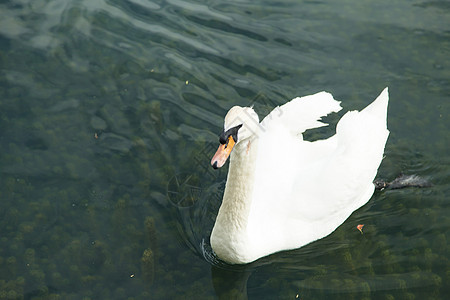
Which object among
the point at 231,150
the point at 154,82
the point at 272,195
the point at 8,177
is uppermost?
the point at 231,150

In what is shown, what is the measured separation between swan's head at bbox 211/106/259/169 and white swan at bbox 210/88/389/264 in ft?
1.38

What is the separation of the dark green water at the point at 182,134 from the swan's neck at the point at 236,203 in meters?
0.38

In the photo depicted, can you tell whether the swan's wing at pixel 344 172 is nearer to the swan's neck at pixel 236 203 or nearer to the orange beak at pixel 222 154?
the swan's neck at pixel 236 203

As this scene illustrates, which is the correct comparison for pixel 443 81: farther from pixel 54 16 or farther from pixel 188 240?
pixel 54 16

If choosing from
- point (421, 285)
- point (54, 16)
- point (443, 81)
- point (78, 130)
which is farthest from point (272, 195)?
point (54, 16)

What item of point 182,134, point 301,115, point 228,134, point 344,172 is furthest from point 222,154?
point 182,134

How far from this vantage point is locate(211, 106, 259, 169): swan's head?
4.51m

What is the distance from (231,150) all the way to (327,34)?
4.86 m

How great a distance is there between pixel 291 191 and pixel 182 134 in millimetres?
2021

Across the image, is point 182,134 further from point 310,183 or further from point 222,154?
point 222,154

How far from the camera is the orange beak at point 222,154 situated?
4.51 meters

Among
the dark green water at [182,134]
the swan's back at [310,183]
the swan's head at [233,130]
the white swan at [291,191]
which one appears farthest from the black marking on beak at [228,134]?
the dark green water at [182,134]

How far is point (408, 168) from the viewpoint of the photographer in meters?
7.09

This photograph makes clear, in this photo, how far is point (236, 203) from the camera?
5.31 metres
